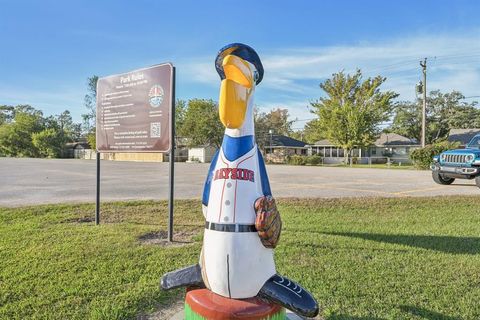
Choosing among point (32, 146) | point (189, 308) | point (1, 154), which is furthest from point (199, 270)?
point (1, 154)

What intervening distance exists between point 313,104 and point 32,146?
51.5m

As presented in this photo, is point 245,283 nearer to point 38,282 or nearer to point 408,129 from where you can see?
point 38,282

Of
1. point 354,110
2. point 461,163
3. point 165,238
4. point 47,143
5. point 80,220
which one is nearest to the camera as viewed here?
point 165,238

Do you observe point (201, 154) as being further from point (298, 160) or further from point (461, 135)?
point (461, 135)

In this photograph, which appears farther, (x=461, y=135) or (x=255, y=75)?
(x=461, y=135)

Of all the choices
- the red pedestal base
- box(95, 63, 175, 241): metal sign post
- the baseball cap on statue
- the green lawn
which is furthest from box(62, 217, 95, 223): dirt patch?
the baseball cap on statue

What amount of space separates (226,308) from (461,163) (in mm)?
11834

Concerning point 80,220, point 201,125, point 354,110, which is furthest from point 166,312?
point 201,125

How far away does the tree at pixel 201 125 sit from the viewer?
45469mm

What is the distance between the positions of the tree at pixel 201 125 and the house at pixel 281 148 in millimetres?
7125

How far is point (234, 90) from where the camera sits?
2.17 m

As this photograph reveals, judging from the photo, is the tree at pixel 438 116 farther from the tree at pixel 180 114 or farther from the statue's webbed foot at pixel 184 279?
the statue's webbed foot at pixel 184 279

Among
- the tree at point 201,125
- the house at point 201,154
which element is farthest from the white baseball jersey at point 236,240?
the house at point 201,154

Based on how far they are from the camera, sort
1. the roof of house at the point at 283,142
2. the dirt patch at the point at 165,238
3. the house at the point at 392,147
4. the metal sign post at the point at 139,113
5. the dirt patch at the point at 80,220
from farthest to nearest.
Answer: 1. the roof of house at the point at 283,142
2. the house at the point at 392,147
3. the dirt patch at the point at 80,220
4. the metal sign post at the point at 139,113
5. the dirt patch at the point at 165,238
